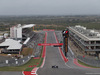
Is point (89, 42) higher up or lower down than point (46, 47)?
higher up

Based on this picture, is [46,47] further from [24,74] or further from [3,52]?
[24,74]

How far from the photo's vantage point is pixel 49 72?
101ft

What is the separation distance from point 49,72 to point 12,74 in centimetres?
722

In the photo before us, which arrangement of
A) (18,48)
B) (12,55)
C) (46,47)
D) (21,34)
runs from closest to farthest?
(12,55)
(18,48)
(46,47)
(21,34)

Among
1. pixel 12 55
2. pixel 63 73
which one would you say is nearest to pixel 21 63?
pixel 12 55

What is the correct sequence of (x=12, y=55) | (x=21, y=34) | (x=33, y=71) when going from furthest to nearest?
(x=21, y=34)
(x=12, y=55)
(x=33, y=71)

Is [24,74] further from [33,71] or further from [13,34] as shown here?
[13,34]

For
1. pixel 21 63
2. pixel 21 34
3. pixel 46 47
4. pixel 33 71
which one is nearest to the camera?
pixel 33 71

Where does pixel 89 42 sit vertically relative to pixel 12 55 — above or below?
above

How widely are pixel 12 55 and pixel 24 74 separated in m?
24.9

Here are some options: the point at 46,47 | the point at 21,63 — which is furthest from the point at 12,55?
the point at 46,47

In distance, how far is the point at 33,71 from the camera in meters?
31.4

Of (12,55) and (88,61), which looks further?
(12,55)

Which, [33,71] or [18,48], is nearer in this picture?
[33,71]
